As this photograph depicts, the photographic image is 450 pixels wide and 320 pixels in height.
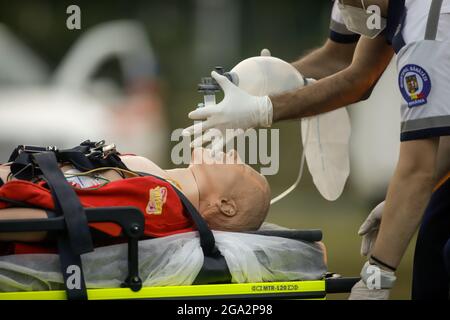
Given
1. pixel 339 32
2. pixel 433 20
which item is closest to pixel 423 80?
pixel 433 20

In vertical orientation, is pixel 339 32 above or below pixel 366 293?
above

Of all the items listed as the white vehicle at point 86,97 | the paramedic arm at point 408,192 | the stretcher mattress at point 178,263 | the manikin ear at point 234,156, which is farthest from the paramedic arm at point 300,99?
the white vehicle at point 86,97

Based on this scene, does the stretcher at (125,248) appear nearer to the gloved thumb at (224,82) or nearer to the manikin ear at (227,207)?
the manikin ear at (227,207)

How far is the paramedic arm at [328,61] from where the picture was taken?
3596mm

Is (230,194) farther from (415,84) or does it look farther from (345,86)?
(415,84)

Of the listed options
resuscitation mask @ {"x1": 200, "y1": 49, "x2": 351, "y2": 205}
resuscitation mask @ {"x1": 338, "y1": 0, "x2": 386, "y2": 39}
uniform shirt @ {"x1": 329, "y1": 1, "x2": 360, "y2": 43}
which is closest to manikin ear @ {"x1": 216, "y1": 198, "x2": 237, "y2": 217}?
resuscitation mask @ {"x1": 200, "y1": 49, "x2": 351, "y2": 205}

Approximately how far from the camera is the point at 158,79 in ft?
23.4

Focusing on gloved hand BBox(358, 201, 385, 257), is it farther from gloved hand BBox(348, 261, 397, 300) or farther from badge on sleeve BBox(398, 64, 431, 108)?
badge on sleeve BBox(398, 64, 431, 108)

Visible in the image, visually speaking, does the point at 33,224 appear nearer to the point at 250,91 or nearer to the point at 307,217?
the point at 250,91

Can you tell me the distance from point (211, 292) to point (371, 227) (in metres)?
0.75

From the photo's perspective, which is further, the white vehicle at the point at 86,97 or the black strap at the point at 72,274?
the white vehicle at the point at 86,97

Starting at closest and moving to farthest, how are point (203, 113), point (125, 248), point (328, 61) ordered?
point (125, 248) < point (203, 113) < point (328, 61)

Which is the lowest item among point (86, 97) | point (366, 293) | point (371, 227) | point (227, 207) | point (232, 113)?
point (366, 293)

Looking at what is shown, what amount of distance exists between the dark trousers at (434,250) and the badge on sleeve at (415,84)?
0.41 m
